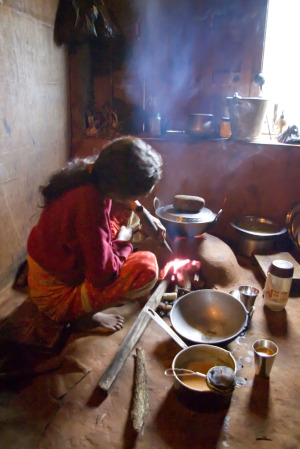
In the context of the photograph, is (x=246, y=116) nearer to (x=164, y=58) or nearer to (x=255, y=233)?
(x=255, y=233)

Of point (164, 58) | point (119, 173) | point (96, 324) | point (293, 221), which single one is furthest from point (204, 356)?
point (164, 58)

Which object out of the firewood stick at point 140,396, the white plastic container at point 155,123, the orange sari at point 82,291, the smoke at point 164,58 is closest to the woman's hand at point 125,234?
the orange sari at point 82,291

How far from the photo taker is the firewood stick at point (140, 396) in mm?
1907

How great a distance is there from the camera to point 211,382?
73.6 inches

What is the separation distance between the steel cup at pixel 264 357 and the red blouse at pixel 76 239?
108 centimetres

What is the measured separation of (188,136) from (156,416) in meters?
3.38

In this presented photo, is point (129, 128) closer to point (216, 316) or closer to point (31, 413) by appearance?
point (216, 316)

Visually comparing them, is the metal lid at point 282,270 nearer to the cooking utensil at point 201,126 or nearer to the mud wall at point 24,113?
the cooking utensil at point 201,126

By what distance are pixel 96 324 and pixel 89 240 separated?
0.90 metres

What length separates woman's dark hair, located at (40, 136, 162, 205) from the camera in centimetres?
198

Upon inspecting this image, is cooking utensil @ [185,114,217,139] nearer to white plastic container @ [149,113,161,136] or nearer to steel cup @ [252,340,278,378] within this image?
white plastic container @ [149,113,161,136]

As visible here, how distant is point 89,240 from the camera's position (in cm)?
206

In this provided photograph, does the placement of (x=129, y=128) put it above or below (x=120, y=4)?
below

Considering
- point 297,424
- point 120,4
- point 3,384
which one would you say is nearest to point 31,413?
point 3,384
